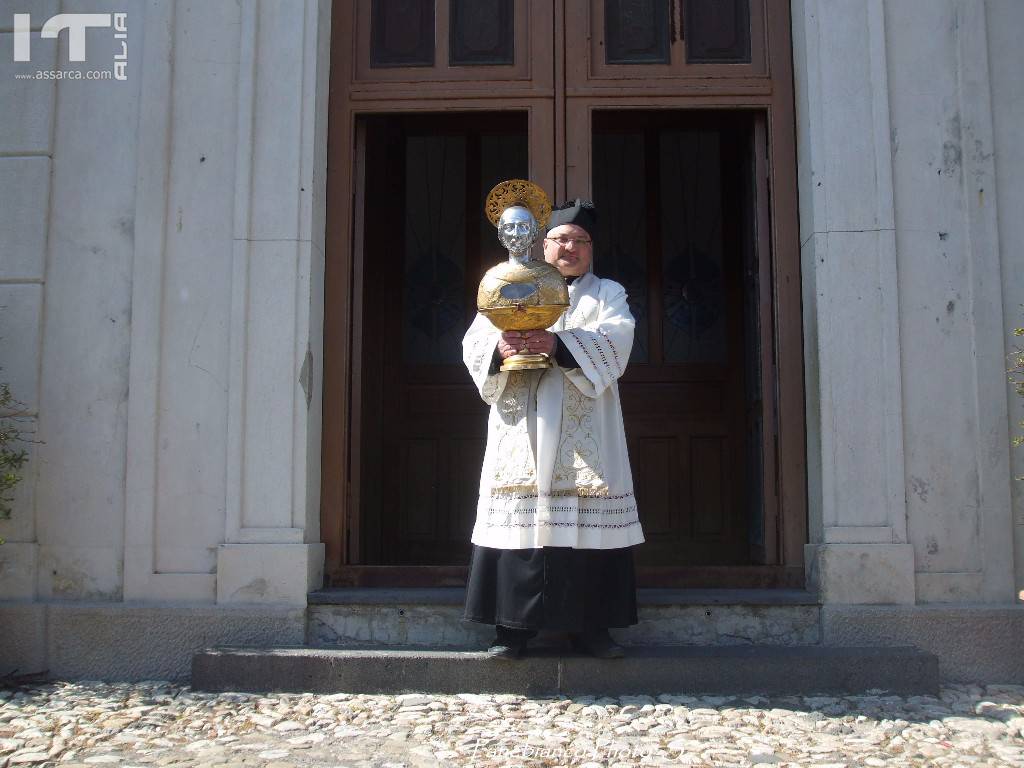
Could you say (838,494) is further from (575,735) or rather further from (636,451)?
(636,451)

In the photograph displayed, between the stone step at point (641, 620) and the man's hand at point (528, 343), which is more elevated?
the man's hand at point (528, 343)

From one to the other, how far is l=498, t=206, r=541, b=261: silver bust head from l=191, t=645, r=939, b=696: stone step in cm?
161

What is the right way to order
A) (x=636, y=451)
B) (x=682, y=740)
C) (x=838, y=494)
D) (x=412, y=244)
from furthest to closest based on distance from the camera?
1. (x=412, y=244)
2. (x=636, y=451)
3. (x=838, y=494)
4. (x=682, y=740)

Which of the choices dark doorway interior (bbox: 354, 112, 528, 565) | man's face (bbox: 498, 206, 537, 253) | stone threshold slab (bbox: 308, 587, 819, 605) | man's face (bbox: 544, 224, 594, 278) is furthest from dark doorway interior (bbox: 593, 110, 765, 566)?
man's face (bbox: 498, 206, 537, 253)

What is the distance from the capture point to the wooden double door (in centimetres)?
482

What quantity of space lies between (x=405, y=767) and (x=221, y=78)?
325 cm

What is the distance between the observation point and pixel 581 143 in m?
4.88

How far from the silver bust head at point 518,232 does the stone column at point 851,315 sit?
1411 mm

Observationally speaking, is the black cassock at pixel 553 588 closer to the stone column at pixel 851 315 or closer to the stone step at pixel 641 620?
the stone step at pixel 641 620

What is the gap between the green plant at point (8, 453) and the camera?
14.4ft

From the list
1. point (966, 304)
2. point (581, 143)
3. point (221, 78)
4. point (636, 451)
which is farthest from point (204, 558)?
point (966, 304)

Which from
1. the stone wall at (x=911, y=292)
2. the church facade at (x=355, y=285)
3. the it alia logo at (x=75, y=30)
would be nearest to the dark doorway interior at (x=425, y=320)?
the church facade at (x=355, y=285)

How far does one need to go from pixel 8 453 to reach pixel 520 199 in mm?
2536

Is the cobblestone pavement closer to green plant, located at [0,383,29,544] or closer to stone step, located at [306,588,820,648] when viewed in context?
stone step, located at [306,588,820,648]
